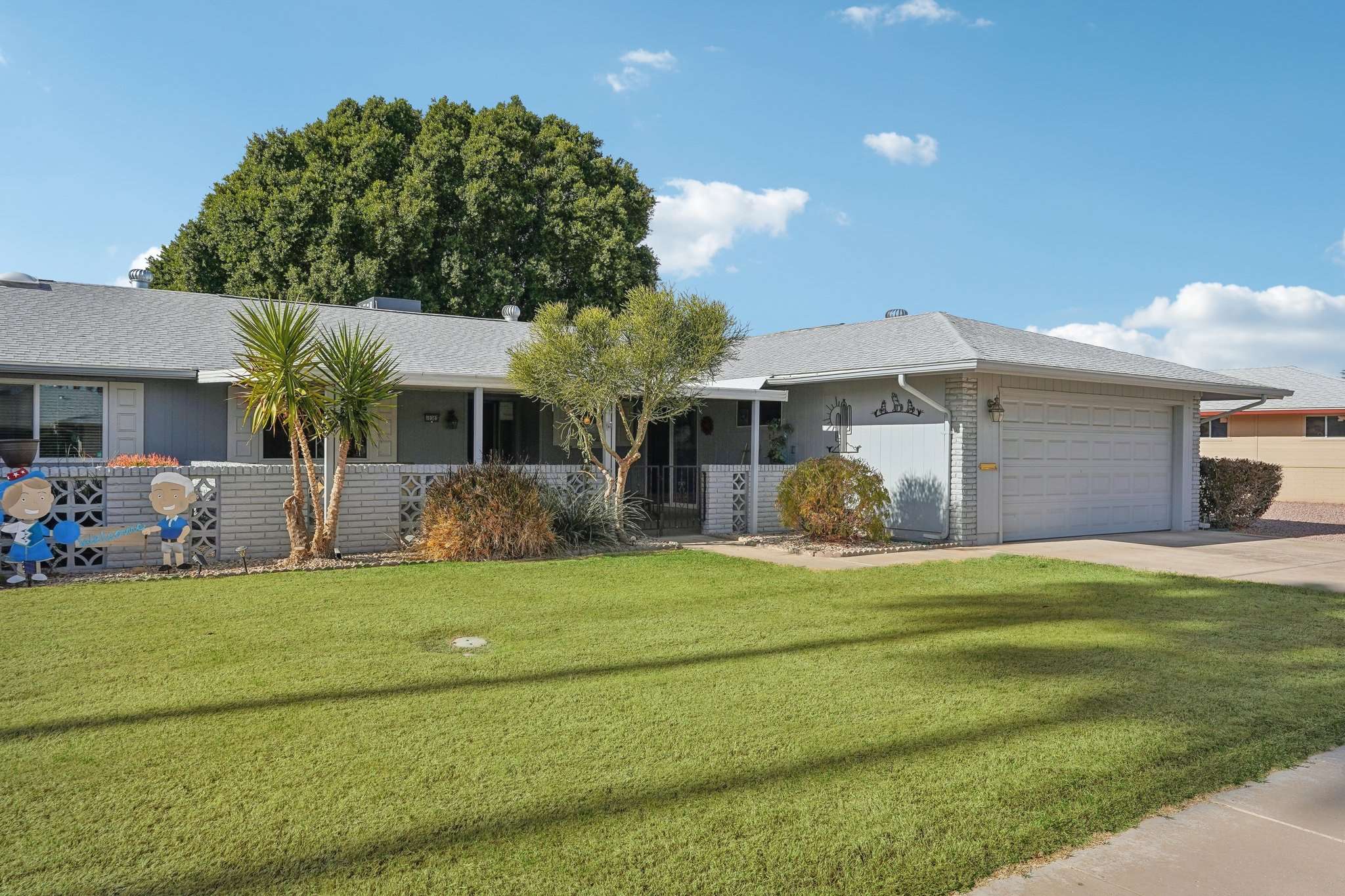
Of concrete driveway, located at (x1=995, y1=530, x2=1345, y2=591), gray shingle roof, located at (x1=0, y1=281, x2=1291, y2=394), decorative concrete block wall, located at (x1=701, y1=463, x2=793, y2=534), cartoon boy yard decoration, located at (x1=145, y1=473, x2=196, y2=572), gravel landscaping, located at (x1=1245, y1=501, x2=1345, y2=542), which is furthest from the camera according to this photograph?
gravel landscaping, located at (x1=1245, y1=501, x2=1345, y2=542)

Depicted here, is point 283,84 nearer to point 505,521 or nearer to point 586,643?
point 505,521

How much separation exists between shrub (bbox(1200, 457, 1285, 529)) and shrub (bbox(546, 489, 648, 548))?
1137 cm

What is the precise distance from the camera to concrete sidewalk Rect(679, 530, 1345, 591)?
1027 centimetres

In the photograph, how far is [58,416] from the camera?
481 inches

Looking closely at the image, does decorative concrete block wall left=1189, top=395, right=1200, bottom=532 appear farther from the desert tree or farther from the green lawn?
the desert tree

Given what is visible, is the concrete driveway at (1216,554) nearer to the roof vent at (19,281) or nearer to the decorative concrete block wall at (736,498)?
the decorative concrete block wall at (736,498)

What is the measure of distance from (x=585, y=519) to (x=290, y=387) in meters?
3.93

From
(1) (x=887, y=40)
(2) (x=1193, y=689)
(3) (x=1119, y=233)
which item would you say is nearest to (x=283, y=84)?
(1) (x=887, y=40)

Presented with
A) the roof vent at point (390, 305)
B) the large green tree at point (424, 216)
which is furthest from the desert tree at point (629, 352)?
the large green tree at point (424, 216)

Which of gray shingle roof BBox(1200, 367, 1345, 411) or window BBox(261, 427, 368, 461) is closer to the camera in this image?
window BBox(261, 427, 368, 461)

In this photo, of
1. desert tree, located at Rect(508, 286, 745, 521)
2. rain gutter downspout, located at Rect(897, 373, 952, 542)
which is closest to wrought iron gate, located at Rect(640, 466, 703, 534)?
desert tree, located at Rect(508, 286, 745, 521)

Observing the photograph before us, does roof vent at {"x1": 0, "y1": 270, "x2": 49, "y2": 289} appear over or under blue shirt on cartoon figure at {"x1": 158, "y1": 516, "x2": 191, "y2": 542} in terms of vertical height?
over

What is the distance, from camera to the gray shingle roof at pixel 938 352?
1280 centimetres

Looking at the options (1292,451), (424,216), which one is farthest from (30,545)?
(1292,451)
